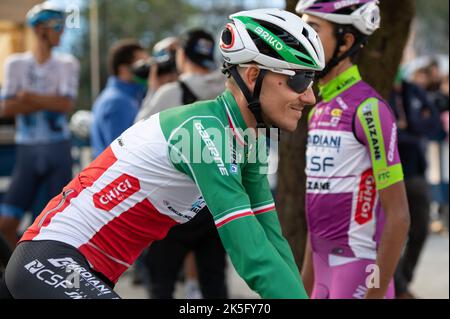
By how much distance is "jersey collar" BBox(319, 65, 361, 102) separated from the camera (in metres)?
4.23

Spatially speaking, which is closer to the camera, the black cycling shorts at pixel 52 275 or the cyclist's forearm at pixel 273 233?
the black cycling shorts at pixel 52 275

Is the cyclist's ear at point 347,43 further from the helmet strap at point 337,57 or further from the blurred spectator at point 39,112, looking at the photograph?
the blurred spectator at point 39,112

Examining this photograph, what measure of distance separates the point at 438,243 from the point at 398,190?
7325 mm

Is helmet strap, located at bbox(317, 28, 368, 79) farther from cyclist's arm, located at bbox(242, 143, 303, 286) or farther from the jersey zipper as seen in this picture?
the jersey zipper

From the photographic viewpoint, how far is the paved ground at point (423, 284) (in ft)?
26.4

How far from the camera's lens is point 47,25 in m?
7.66

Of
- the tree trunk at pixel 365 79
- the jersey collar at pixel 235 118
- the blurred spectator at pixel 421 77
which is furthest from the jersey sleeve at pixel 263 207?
the blurred spectator at pixel 421 77

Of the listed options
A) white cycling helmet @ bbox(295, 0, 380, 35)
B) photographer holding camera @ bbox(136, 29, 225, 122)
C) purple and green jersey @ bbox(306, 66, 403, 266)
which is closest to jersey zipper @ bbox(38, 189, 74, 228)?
purple and green jersey @ bbox(306, 66, 403, 266)

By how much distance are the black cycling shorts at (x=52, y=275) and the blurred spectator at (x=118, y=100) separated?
4242 millimetres

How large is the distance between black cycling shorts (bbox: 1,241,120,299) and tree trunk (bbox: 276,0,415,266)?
2762 mm

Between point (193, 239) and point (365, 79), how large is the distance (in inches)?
63.1

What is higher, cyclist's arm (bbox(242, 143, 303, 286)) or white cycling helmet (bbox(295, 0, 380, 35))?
white cycling helmet (bbox(295, 0, 380, 35))

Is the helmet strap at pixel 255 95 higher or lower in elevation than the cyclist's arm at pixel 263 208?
higher
